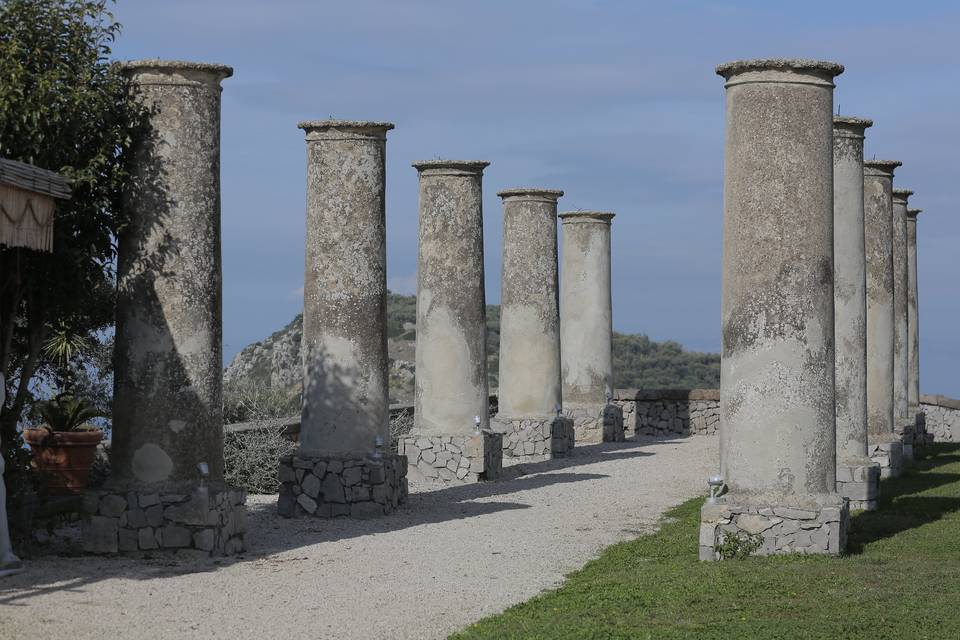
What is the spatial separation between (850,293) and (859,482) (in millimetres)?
2157

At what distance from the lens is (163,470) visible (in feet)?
40.9

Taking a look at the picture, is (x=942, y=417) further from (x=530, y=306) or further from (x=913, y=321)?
(x=530, y=306)

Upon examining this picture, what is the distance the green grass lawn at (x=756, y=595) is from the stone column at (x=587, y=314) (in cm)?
1408

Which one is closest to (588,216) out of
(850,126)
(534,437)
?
(534,437)

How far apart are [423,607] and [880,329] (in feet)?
36.4

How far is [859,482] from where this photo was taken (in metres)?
15.7

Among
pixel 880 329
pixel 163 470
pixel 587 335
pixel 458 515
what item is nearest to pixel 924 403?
pixel 587 335

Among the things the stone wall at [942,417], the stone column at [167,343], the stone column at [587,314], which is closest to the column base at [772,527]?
the stone column at [167,343]

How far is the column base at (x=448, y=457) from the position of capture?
19.8 m

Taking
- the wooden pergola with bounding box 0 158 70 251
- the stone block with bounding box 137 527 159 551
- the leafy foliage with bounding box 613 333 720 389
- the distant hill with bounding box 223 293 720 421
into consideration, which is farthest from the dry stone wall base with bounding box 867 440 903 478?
the leafy foliage with bounding box 613 333 720 389

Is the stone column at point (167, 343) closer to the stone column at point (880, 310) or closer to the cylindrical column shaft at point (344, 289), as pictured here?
the cylindrical column shaft at point (344, 289)

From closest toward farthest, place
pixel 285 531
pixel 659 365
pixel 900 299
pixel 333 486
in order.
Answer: pixel 285 531 < pixel 333 486 < pixel 900 299 < pixel 659 365

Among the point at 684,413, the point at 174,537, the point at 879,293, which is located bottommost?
the point at 174,537

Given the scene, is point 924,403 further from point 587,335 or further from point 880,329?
point 880,329
